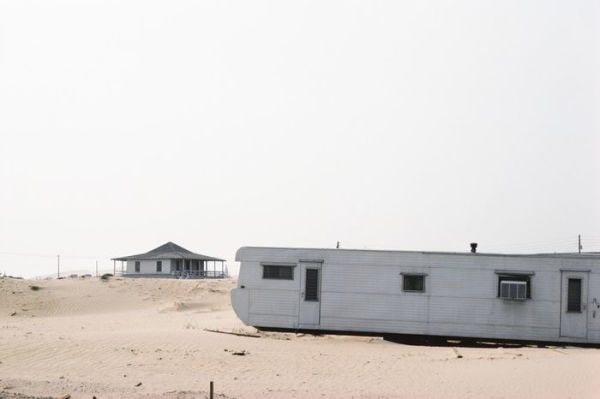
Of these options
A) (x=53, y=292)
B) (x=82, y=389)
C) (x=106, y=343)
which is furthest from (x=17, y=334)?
→ (x=53, y=292)

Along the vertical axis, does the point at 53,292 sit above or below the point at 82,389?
below

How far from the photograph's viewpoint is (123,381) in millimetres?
13828

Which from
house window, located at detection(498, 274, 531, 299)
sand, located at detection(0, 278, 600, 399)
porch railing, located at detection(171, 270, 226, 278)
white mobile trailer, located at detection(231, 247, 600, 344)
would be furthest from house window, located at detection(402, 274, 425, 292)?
porch railing, located at detection(171, 270, 226, 278)

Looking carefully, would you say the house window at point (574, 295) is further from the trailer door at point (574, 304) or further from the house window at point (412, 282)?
the house window at point (412, 282)

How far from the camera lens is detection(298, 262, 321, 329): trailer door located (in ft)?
67.5

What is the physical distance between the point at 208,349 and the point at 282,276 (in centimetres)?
411

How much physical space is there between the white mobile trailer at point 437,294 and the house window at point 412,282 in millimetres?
33

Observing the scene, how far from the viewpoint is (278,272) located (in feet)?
68.7

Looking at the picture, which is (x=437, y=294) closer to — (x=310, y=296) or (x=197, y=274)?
(x=310, y=296)

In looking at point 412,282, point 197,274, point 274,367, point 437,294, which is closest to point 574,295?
→ point 437,294

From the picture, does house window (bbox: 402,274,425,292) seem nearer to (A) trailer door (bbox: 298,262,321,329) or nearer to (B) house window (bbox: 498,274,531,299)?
(B) house window (bbox: 498,274,531,299)

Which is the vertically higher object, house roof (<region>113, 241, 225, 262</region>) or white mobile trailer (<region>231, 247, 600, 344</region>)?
white mobile trailer (<region>231, 247, 600, 344</region>)

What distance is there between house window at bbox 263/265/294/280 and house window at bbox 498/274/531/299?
684 cm

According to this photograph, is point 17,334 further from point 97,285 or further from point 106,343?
point 97,285
